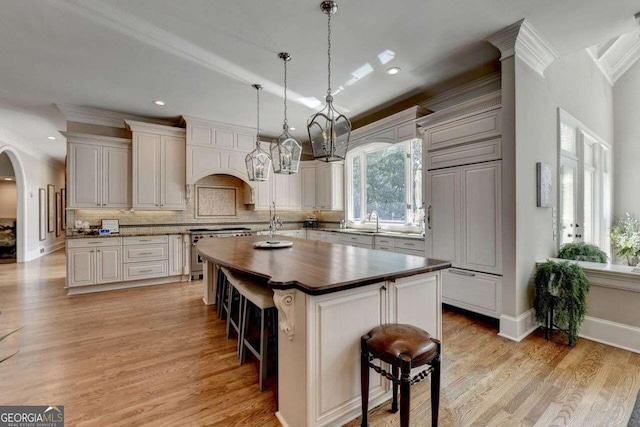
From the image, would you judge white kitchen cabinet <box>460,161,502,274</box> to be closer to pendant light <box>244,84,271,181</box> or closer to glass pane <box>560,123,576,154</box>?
glass pane <box>560,123,576,154</box>

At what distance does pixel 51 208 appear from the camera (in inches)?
350

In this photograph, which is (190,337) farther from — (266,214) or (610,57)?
(610,57)

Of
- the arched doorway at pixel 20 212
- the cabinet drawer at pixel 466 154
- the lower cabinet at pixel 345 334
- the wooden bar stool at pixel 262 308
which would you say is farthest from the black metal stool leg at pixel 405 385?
the arched doorway at pixel 20 212

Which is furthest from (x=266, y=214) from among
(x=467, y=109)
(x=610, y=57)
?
(x=610, y=57)

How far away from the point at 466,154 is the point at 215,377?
128 inches

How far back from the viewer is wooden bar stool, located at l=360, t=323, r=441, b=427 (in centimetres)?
142

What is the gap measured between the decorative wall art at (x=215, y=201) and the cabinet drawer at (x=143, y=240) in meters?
0.83

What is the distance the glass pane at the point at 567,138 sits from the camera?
147 inches

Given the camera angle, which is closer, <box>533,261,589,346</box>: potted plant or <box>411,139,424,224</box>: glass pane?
<box>533,261,589,346</box>: potted plant

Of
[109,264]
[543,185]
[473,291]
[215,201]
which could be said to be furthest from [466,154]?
[109,264]

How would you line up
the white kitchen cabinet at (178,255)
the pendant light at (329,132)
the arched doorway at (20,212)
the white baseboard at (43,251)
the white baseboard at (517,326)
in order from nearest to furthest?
the pendant light at (329,132) → the white baseboard at (517,326) → the white kitchen cabinet at (178,255) → the arched doorway at (20,212) → the white baseboard at (43,251)

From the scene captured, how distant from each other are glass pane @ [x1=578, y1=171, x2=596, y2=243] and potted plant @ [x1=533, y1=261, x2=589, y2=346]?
95.3 inches

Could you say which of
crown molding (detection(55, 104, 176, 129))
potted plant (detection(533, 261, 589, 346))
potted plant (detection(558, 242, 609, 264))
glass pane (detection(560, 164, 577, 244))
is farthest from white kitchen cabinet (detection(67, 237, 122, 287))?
glass pane (detection(560, 164, 577, 244))
